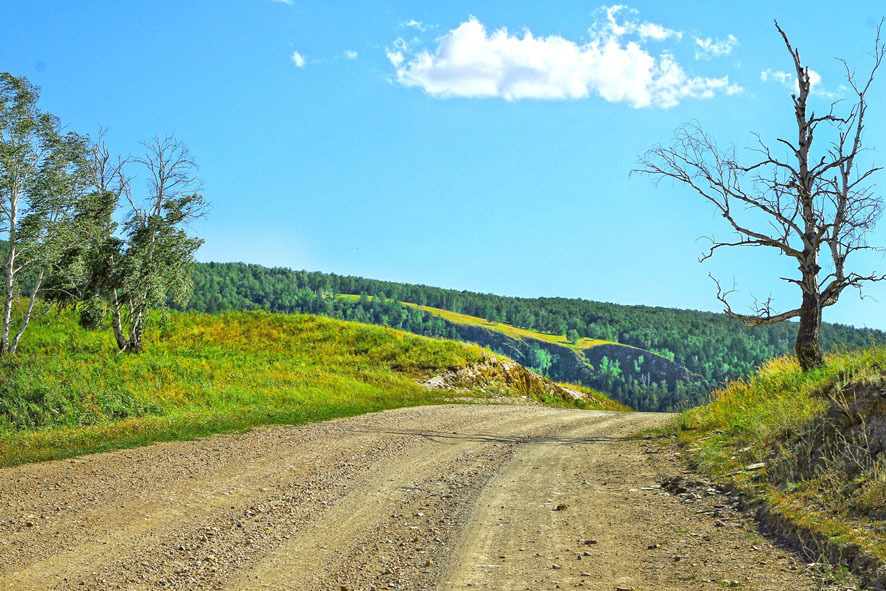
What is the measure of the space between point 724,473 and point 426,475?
5260mm

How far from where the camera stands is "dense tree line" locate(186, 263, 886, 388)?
104m

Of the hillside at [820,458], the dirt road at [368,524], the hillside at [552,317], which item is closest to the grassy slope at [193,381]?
the dirt road at [368,524]

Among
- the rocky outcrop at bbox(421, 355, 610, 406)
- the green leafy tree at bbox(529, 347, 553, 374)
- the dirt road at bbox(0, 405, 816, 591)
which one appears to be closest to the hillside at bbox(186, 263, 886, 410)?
the green leafy tree at bbox(529, 347, 553, 374)

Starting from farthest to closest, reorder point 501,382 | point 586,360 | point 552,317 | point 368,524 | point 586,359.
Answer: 1. point 552,317
2. point 586,359
3. point 586,360
4. point 501,382
5. point 368,524

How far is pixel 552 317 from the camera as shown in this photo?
136 meters

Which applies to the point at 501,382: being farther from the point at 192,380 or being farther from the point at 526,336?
the point at 526,336

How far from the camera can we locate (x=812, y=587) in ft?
19.9

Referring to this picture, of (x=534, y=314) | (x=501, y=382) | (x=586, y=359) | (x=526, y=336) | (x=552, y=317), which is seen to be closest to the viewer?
(x=501, y=382)

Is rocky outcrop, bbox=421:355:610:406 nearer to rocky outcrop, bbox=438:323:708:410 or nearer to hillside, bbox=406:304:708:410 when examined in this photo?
hillside, bbox=406:304:708:410

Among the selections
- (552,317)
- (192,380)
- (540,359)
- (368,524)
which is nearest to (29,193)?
(192,380)

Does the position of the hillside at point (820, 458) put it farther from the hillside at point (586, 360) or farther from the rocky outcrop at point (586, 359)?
the rocky outcrop at point (586, 359)

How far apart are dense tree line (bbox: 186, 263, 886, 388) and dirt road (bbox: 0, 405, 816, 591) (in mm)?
70344

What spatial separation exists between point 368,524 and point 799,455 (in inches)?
271

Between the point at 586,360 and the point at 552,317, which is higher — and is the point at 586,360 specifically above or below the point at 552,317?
below
